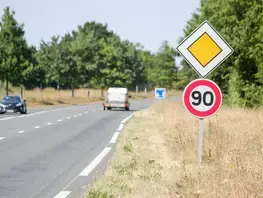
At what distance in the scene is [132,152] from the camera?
43.8 ft

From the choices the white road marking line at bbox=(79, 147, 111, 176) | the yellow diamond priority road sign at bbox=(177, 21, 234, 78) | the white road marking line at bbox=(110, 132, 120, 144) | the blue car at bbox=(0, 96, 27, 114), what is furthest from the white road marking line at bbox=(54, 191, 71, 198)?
the blue car at bbox=(0, 96, 27, 114)

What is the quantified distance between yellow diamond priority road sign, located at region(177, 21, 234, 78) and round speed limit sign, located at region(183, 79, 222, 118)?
0.65ft

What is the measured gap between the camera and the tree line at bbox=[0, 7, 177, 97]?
49.8 m

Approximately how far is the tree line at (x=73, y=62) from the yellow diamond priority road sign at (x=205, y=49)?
1651 inches

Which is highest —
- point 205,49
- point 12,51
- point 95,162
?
point 12,51

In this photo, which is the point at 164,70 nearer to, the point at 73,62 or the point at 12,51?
the point at 73,62

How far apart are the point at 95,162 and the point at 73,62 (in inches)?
2083

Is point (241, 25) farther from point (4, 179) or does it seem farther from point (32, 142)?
point (4, 179)

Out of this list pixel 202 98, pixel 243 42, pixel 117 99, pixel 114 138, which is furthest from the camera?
pixel 117 99

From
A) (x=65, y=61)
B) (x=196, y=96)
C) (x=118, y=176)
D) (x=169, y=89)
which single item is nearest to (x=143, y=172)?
(x=118, y=176)

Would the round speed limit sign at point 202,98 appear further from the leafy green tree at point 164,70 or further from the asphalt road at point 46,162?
the leafy green tree at point 164,70

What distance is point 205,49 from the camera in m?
8.53

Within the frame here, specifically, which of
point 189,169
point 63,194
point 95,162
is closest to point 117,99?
point 95,162

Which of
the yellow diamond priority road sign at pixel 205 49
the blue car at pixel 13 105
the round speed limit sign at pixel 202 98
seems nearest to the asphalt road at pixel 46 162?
the round speed limit sign at pixel 202 98
